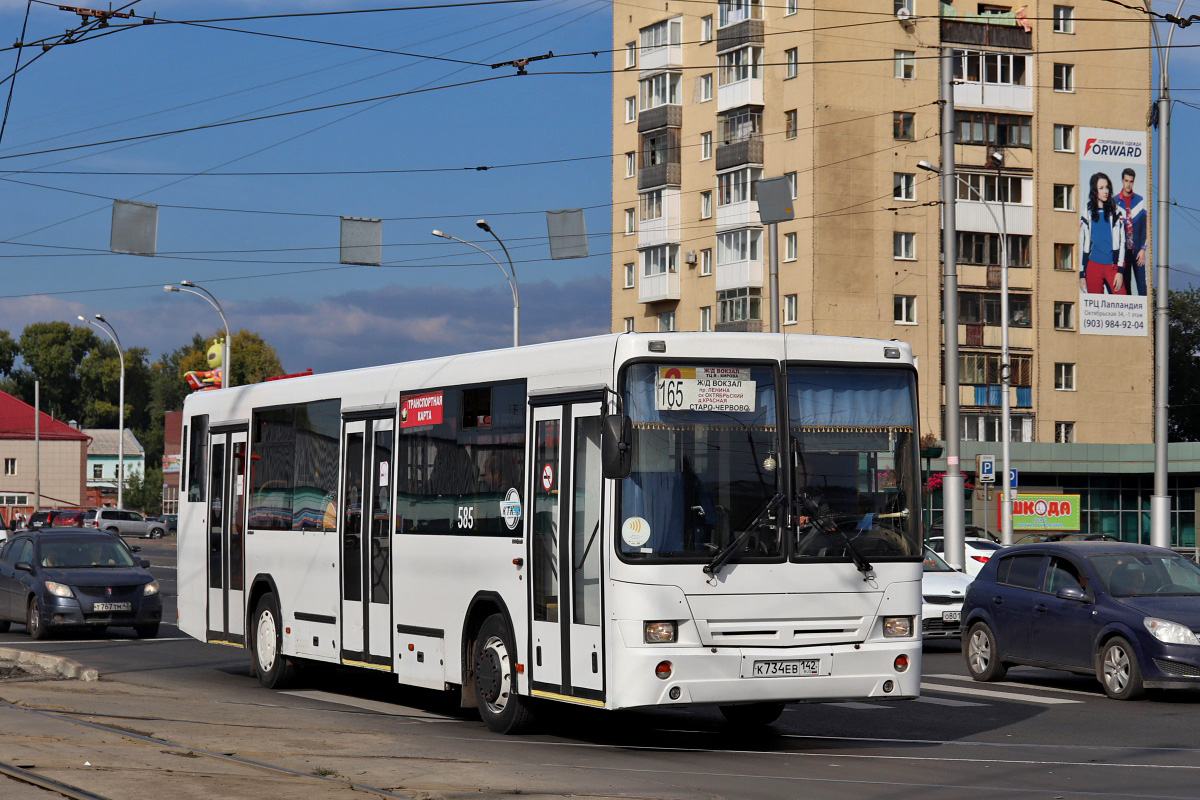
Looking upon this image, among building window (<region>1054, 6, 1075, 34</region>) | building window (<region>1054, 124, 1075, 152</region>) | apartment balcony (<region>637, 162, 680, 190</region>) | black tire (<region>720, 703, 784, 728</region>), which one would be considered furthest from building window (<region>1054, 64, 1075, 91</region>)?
black tire (<region>720, 703, 784, 728</region>)

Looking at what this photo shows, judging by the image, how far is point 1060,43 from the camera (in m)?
68.8

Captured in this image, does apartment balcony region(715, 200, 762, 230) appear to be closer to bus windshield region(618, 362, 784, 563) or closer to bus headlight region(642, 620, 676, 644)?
bus windshield region(618, 362, 784, 563)

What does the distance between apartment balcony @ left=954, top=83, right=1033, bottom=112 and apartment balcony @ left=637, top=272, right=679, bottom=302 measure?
13881 millimetres

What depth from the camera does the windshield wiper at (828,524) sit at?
1141 cm

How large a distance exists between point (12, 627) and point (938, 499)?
45.0m

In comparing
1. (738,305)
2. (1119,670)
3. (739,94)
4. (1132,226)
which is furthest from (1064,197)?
(1119,670)

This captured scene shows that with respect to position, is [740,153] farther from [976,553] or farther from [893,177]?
[976,553]

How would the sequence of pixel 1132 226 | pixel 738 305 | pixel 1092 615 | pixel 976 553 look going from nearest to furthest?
1. pixel 1092 615
2. pixel 976 553
3. pixel 738 305
4. pixel 1132 226

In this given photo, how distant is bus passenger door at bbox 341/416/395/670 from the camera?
1447 cm

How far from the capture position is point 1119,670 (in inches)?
604

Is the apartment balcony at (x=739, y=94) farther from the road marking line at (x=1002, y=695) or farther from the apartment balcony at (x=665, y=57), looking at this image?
the road marking line at (x=1002, y=695)

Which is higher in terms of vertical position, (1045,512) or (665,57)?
(665,57)

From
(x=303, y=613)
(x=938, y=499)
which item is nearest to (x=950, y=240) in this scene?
(x=303, y=613)

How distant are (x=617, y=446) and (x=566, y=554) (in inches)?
52.1
